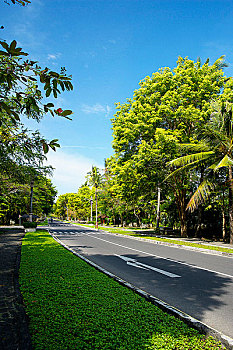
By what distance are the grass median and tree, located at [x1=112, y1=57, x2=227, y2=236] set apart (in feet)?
45.1

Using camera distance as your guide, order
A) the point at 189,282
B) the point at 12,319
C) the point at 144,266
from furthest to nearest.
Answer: the point at 144,266 → the point at 189,282 → the point at 12,319

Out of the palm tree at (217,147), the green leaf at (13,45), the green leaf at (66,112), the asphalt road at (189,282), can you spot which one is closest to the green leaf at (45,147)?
the green leaf at (66,112)

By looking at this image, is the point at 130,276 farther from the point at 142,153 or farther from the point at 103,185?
the point at 103,185

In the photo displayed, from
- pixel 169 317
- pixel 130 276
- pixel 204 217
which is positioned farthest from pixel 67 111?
pixel 204 217

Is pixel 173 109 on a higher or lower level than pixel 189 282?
higher

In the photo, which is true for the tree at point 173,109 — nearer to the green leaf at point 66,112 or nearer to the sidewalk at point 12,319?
the sidewalk at point 12,319

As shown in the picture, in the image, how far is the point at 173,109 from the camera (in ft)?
66.7

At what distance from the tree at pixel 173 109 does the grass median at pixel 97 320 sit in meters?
13.8

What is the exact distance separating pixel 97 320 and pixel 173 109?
18803mm

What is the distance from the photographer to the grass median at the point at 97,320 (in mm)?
3371

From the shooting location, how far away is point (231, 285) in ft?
22.4

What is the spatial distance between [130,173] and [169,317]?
17093 mm

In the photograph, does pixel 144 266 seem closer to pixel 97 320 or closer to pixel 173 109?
pixel 97 320

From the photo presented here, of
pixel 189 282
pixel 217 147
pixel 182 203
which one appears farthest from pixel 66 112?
pixel 182 203
